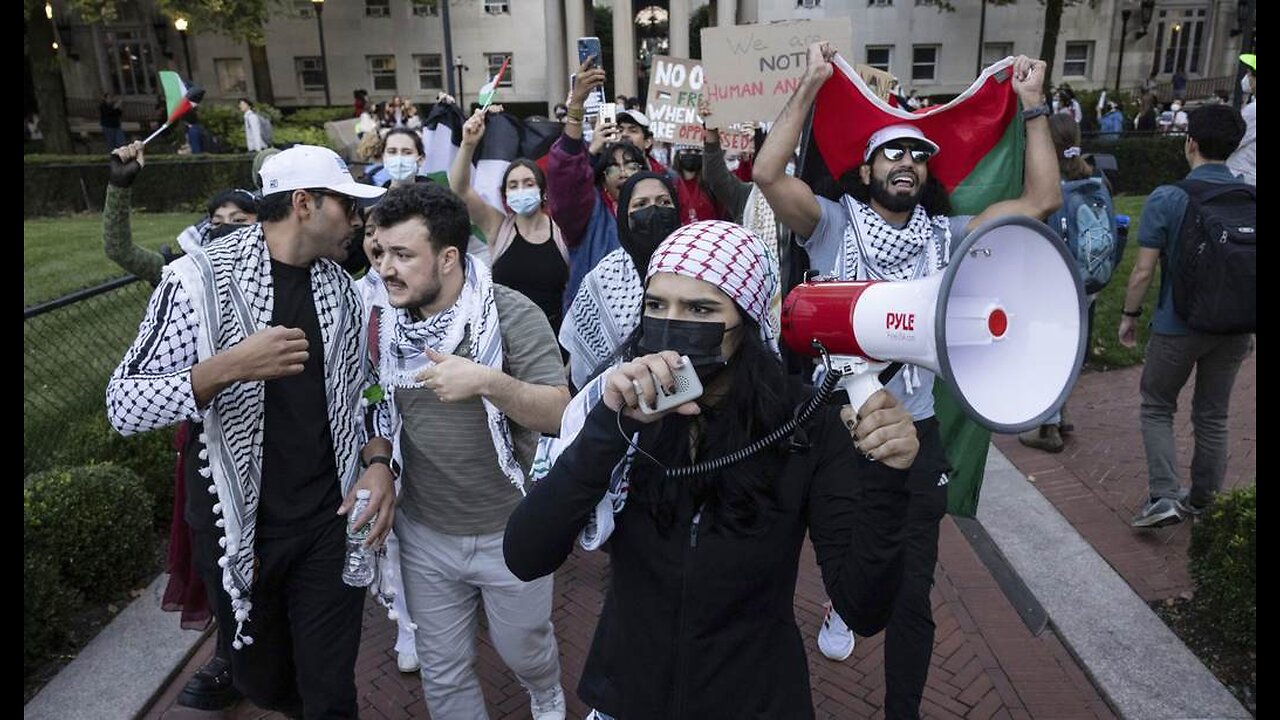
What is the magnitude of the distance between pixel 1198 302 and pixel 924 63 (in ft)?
119

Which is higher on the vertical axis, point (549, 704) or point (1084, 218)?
point (1084, 218)

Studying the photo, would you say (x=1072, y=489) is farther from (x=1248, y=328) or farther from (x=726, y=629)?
(x=726, y=629)

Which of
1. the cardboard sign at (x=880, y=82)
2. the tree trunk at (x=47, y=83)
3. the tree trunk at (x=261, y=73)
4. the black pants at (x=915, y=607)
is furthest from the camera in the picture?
the tree trunk at (x=261, y=73)

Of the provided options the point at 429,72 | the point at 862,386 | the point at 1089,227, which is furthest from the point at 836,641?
the point at 429,72

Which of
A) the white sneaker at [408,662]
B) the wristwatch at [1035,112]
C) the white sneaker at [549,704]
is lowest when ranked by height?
the white sneaker at [408,662]

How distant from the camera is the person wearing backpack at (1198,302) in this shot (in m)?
4.46

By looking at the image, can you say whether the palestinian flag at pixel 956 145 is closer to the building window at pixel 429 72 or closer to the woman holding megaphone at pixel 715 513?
the woman holding megaphone at pixel 715 513

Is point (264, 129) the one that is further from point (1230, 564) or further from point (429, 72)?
point (1230, 564)

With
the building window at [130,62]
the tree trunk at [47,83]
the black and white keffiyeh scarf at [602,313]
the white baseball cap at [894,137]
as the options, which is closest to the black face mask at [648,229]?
the black and white keffiyeh scarf at [602,313]

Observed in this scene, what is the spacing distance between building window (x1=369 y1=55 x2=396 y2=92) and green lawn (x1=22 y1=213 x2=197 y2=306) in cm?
2264

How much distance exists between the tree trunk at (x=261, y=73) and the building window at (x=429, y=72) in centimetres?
603

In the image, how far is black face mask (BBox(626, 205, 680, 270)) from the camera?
4141 mm

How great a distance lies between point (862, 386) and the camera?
1.76 metres

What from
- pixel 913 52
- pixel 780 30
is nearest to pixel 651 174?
pixel 780 30
